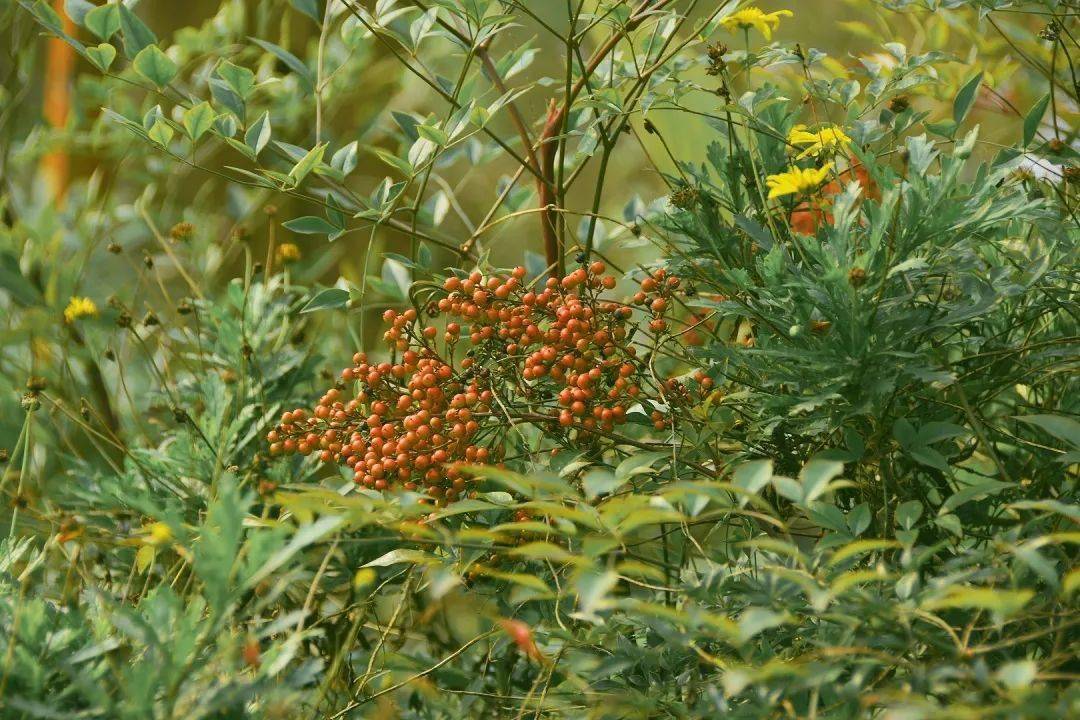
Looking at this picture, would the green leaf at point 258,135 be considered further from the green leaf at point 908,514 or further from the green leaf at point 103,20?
the green leaf at point 908,514

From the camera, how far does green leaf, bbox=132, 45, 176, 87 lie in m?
0.70

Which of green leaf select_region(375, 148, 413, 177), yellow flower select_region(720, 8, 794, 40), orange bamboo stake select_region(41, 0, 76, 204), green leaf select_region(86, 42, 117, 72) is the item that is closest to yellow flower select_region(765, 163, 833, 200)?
yellow flower select_region(720, 8, 794, 40)

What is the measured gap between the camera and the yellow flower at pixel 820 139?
2.21ft

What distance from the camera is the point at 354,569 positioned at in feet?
2.57

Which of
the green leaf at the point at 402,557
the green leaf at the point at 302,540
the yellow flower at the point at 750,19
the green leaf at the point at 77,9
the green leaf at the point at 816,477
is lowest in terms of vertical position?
the green leaf at the point at 402,557

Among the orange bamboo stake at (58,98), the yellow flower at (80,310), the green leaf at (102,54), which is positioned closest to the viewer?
the green leaf at (102,54)

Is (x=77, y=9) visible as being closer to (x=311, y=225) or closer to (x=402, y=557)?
(x=311, y=225)

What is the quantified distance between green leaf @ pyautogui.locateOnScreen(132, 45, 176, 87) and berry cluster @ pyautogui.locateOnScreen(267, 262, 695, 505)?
0.73 feet

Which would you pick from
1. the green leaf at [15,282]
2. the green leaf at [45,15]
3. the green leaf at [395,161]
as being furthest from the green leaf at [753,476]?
the green leaf at [15,282]

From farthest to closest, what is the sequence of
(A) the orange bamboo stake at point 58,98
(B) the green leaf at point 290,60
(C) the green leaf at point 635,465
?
(A) the orange bamboo stake at point 58,98 → (B) the green leaf at point 290,60 → (C) the green leaf at point 635,465

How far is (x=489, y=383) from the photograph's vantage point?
68 centimetres

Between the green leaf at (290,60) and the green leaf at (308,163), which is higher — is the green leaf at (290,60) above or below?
above

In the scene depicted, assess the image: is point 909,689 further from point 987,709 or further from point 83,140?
point 83,140

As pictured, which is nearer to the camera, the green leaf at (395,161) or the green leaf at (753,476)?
the green leaf at (753,476)
